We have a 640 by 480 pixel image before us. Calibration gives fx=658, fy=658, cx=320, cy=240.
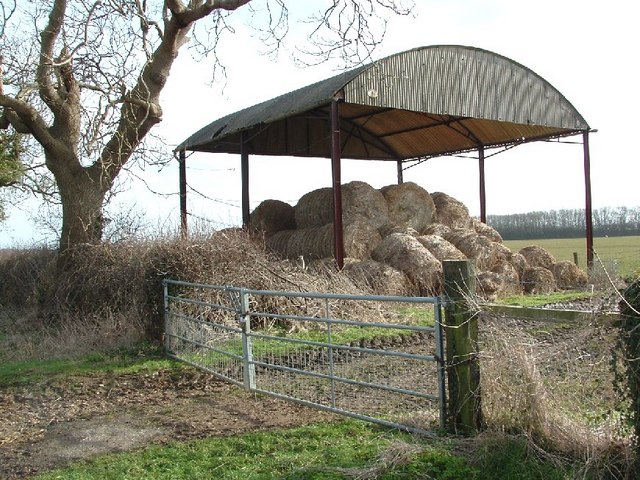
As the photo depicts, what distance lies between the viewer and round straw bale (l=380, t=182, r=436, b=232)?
18.8 meters

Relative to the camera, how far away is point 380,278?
14344 millimetres

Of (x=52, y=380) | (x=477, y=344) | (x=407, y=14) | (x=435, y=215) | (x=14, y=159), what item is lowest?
(x=52, y=380)

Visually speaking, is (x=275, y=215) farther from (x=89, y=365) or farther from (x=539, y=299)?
(x=89, y=365)

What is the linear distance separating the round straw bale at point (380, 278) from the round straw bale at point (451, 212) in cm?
550

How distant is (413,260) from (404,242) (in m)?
0.69

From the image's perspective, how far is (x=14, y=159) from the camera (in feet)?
67.6

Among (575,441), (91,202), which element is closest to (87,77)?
(91,202)

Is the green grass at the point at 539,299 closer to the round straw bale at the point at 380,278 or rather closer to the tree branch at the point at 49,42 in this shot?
the round straw bale at the point at 380,278

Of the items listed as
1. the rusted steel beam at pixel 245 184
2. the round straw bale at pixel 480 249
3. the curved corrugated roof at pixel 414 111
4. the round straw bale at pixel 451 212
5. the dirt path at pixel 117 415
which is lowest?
the dirt path at pixel 117 415

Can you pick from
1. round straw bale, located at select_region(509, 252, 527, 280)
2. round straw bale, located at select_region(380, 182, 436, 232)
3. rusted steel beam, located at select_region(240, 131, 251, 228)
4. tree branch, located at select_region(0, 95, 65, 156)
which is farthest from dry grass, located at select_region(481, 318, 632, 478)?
rusted steel beam, located at select_region(240, 131, 251, 228)

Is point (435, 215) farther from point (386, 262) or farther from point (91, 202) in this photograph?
point (91, 202)

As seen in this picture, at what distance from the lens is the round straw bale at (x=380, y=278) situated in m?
14.2

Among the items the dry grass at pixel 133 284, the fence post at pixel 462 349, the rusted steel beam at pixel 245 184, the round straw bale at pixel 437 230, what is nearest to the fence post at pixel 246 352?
the fence post at pixel 462 349

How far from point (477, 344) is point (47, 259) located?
43.2ft
